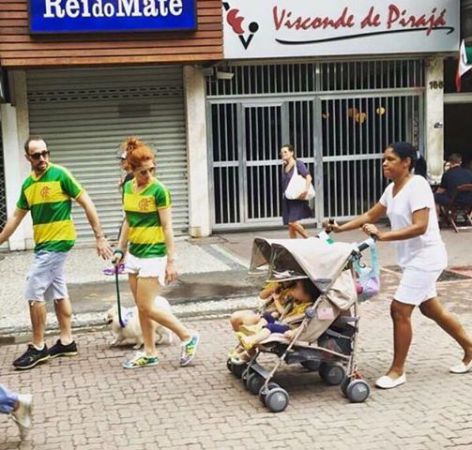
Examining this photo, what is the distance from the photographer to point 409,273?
5.98 meters

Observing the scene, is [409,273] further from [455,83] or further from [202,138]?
[455,83]

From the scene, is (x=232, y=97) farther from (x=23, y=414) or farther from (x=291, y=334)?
(x=23, y=414)

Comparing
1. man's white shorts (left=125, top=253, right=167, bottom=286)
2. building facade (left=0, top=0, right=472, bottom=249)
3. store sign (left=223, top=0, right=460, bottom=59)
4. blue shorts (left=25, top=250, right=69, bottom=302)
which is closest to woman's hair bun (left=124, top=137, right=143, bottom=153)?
man's white shorts (left=125, top=253, right=167, bottom=286)

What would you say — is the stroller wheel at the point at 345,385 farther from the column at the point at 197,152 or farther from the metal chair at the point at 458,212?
the column at the point at 197,152

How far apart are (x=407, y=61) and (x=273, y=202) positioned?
135 inches

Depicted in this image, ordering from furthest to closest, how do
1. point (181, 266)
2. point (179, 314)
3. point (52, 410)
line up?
point (181, 266) → point (179, 314) → point (52, 410)

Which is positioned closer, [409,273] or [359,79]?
[409,273]

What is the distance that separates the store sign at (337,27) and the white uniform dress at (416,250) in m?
7.90

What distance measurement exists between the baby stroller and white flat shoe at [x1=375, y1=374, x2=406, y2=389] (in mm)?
270

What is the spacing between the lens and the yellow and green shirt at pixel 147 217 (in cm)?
648

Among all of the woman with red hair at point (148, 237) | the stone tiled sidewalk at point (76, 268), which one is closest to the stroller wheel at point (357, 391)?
the woman with red hair at point (148, 237)

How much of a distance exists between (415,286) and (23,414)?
2.81 metres

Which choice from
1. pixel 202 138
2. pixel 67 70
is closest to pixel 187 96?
pixel 202 138

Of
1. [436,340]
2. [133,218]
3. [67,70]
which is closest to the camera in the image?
[133,218]
